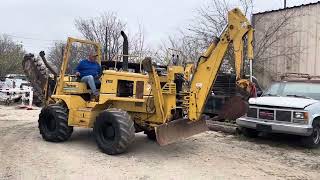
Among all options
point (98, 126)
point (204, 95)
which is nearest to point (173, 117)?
point (204, 95)

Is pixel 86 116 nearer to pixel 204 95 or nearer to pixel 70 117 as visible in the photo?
pixel 70 117

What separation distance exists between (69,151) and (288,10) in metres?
15.5

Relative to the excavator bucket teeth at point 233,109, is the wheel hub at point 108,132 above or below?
below

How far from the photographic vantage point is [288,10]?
73.0 ft

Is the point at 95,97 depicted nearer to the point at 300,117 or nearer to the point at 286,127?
the point at 286,127

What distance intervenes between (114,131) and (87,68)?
2.33 metres

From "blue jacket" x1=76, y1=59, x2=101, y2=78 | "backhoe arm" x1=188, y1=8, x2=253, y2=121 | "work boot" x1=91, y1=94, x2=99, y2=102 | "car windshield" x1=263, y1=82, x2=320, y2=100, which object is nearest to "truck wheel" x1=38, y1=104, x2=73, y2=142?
"work boot" x1=91, y1=94, x2=99, y2=102

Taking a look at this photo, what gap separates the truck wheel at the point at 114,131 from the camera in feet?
31.4

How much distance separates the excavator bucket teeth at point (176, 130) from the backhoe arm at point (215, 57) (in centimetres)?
28

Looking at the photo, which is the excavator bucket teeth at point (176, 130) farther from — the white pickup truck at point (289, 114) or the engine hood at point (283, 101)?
the engine hood at point (283, 101)

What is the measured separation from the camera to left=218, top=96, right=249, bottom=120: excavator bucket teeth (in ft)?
45.2

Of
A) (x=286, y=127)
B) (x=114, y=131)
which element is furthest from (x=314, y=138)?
(x=114, y=131)

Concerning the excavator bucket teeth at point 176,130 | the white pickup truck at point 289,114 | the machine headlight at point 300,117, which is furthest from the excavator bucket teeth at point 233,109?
the excavator bucket teeth at point 176,130

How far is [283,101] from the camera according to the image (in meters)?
11.5
